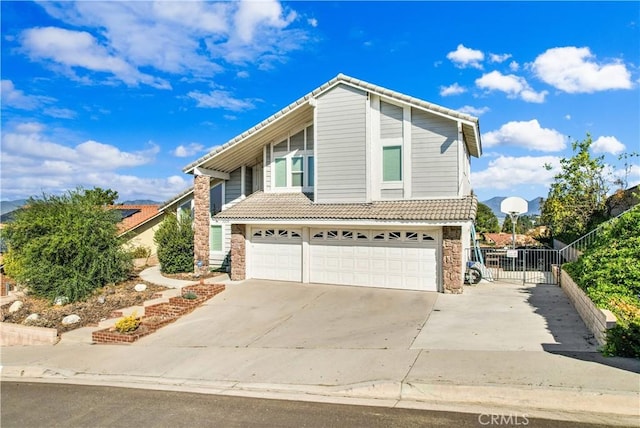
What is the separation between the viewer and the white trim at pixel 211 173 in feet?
58.7

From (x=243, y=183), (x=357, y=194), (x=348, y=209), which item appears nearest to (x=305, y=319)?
(x=348, y=209)

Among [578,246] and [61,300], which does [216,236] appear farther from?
[578,246]

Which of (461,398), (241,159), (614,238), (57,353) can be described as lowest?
(57,353)

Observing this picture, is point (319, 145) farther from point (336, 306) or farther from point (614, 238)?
point (614, 238)

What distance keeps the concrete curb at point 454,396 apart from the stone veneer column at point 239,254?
8343 millimetres

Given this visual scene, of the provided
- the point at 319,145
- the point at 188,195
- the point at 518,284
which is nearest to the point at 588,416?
the point at 518,284

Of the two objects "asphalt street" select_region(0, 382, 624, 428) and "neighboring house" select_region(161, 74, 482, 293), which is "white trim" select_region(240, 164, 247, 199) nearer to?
"neighboring house" select_region(161, 74, 482, 293)

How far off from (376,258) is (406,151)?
3.91 metres

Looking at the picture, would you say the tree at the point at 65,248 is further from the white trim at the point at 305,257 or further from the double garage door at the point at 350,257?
the white trim at the point at 305,257

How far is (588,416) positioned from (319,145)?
12137mm

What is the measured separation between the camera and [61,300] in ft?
49.4

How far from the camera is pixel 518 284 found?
14867mm

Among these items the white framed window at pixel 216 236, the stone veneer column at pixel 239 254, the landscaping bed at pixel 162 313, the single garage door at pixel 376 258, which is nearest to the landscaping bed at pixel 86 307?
the landscaping bed at pixel 162 313

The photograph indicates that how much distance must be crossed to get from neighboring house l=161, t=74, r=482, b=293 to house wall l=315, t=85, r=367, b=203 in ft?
0.12
